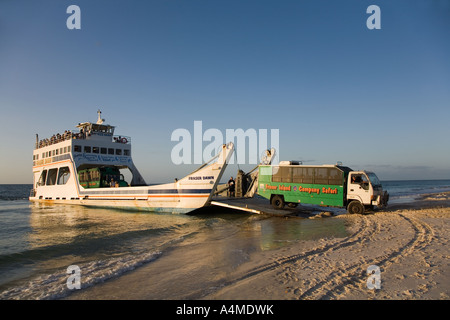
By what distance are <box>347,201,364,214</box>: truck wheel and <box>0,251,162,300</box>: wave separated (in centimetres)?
1108

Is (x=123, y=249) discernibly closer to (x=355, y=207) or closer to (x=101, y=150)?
(x=355, y=207)

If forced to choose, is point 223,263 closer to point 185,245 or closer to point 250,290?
point 250,290

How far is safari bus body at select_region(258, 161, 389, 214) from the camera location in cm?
1484

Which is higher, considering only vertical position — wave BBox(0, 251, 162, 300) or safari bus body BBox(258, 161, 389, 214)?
safari bus body BBox(258, 161, 389, 214)

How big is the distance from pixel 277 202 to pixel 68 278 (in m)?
13.5

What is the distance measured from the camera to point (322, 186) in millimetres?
15945

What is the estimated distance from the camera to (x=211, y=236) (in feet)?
37.4

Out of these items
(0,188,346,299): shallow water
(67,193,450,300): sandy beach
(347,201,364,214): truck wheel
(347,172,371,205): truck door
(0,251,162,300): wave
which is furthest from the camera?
(347,201,364,214): truck wheel

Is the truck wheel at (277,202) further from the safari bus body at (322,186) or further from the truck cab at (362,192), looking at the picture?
the truck cab at (362,192)

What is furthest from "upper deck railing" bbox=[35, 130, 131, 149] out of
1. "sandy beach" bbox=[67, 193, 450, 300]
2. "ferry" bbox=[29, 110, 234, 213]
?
"sandy beach" bbox=[67, 193, 450, 300]

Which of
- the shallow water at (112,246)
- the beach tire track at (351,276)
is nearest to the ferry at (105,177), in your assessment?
the shallow water at (112,246)

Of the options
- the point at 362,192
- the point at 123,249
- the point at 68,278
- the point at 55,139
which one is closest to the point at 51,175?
the point at 55,139

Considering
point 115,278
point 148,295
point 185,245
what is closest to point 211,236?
point 185,245

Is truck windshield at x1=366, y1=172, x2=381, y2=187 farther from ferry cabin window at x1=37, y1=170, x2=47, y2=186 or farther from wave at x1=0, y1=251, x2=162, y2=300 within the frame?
ferry cabin window at x1=37, y1=170, x2=47, y2=186
